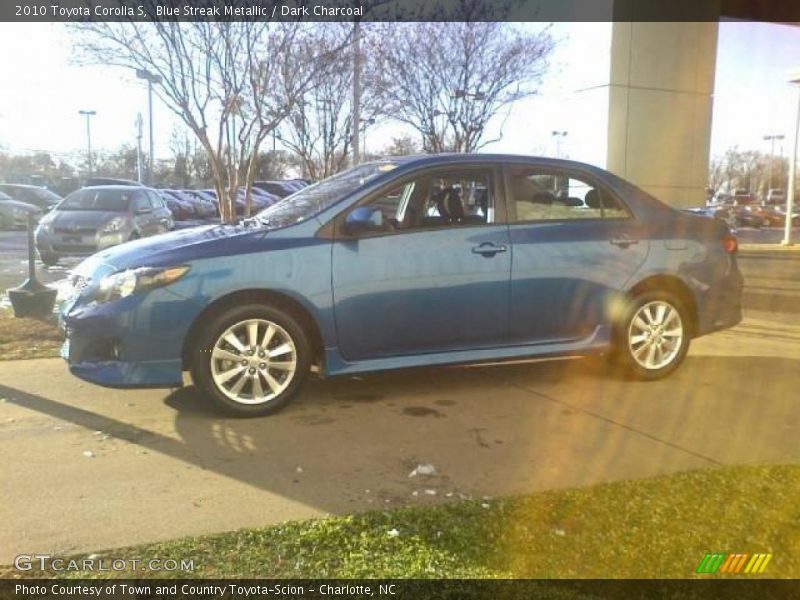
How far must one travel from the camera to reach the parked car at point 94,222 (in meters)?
13.1

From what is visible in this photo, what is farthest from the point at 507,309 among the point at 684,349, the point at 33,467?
the point at 33,467

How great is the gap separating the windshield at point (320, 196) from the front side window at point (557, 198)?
37.7 inches

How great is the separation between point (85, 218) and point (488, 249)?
1034 cm

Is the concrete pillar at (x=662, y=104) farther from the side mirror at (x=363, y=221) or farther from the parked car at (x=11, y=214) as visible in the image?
the parked car at (x=11, y=214)

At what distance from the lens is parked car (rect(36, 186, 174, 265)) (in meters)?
13.1

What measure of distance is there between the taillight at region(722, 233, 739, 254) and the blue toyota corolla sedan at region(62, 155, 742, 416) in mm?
17

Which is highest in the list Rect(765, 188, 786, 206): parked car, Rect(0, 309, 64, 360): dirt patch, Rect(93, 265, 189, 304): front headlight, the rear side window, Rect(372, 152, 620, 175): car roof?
Rect(765, 188, 786, 206): parked car

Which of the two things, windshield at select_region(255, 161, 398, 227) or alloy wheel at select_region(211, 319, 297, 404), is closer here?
alloy wheel at select_region(211, 319, 297, 404)

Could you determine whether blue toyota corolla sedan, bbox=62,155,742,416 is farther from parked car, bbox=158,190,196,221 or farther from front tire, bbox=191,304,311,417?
Answer: parked car, bbox=158,190,196,221

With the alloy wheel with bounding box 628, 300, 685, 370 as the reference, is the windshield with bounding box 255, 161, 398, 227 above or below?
above

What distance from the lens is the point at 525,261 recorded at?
5266mm

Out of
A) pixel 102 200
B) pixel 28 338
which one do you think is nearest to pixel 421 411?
pixel 28 338

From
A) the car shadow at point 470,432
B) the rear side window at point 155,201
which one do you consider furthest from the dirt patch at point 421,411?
the rear side window at point 155,201

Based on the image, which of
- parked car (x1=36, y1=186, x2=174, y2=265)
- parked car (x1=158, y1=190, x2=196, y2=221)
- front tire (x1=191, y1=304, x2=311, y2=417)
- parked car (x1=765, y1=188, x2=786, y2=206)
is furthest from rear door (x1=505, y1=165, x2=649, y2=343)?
parked car (x1=765, y1=188, x2=786, y2=206)
